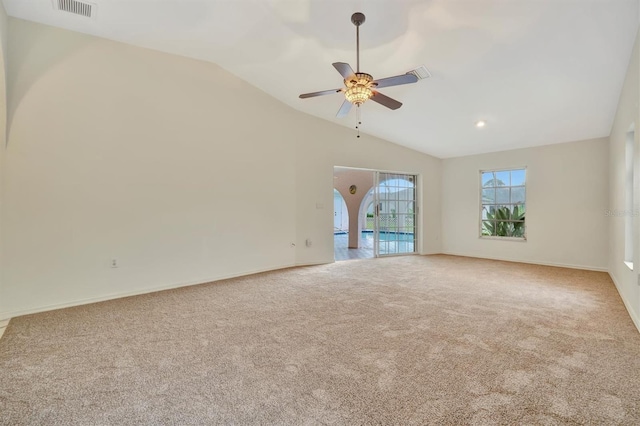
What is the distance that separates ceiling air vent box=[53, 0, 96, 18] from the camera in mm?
3049

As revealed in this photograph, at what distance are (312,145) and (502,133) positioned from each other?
3.51m

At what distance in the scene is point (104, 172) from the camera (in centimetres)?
368

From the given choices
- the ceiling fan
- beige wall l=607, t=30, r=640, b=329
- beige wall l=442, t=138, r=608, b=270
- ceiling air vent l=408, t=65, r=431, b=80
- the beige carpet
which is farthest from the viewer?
beige wall l=442, t=138, r=608, b=270

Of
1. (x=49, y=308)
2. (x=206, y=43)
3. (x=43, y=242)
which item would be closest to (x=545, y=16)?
(x=206, y=43)

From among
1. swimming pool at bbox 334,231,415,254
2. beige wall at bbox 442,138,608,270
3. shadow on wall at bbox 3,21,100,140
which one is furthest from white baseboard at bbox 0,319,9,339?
beige wall at bbox 442,138,608,270

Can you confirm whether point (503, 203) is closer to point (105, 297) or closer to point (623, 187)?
point (623, 187)

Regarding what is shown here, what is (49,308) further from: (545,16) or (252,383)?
(545,16)

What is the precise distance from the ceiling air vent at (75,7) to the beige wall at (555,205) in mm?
7031

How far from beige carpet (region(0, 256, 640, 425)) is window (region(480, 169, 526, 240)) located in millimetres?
2748

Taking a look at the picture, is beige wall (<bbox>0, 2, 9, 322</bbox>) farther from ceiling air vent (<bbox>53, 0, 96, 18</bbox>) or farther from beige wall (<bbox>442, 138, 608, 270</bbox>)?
beige wall (<bbox>442, 138, 608, 270</bbox>)

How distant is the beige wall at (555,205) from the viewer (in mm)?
5328

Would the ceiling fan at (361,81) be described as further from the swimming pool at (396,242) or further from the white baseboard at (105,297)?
the swimming pool at (396,242)

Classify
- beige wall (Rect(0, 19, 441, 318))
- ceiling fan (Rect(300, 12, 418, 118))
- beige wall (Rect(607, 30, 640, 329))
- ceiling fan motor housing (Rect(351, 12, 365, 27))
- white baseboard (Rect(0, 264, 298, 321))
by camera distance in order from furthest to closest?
beige wall (Rect(0, 19, 441, 318)) → white baseboard (Rect(0, 264, 298, 321)) → ceiling fan motor housing (Rect(351, 12, 365, 27)) → beige wall (Rect(607, 30, 640, 329)) → ceiling fan (Rect(300, 12, 418, 118))

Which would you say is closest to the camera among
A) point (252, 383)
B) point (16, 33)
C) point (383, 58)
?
point (252, 383)
